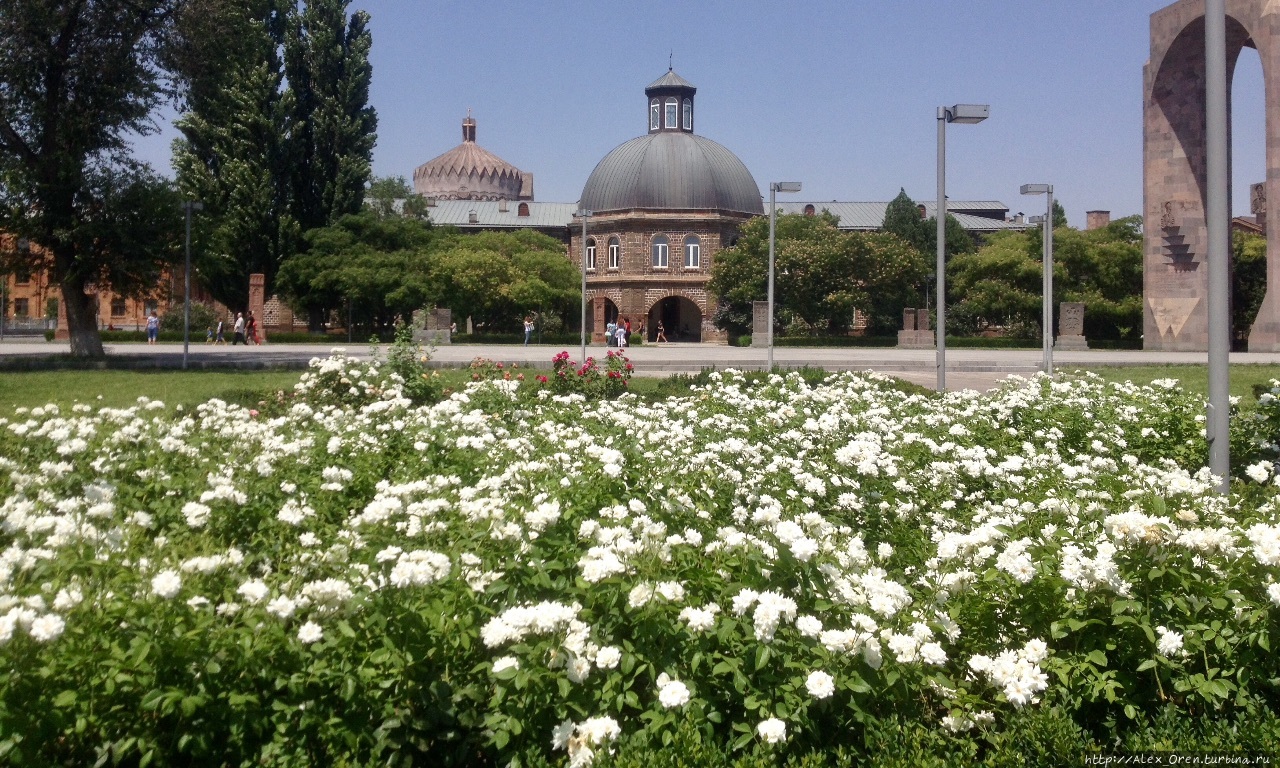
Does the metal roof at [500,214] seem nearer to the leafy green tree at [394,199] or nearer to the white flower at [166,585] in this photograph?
the leafy green tree at [394,199]

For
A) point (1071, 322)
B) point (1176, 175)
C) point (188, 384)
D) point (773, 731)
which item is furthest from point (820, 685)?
point (1071, 322)

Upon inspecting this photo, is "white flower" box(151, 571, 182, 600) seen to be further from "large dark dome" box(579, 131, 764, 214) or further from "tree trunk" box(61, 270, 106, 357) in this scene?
"large dark dome" box(579, 131, 764, 214)

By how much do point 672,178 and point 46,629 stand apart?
2759 inches

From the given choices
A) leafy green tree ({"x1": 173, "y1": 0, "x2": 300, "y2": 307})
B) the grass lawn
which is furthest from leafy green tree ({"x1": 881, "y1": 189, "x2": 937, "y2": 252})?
the grass lawn

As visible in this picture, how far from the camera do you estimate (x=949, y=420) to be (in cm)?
922

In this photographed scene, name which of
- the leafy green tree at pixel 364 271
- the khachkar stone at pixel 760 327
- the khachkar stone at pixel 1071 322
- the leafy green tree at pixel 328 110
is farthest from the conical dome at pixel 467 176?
the khachkar stone at pixel 1071 322

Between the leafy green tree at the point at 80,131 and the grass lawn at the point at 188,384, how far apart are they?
15.0 ft

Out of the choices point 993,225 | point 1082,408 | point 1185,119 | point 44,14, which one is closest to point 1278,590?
point 1082,408

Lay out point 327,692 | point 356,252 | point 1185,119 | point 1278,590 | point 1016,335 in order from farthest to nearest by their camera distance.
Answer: point 1016,335, point 356,252, point 1185,119, point 1278,590, point 327,692

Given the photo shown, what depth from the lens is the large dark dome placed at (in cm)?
7150

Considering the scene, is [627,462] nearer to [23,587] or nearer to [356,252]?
[23,587]

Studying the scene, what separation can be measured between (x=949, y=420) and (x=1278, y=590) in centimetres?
574

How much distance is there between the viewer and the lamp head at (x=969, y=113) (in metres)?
16.7

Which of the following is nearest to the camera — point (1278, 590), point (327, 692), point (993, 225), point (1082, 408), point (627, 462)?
point (327, 692)
